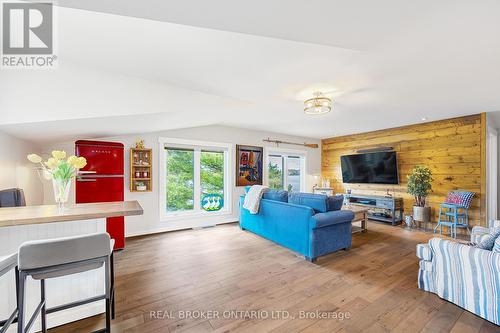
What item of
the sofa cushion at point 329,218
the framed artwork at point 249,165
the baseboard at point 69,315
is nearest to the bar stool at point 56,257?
the baseboard at point 69,315

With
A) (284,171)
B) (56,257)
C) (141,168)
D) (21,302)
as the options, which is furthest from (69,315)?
(284,171)

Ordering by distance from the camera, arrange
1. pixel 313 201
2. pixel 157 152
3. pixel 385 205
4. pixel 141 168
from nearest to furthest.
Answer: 1. pixel 313 201
2. pixel 141 168
3. pixel 157 152
4. pixel 385 205

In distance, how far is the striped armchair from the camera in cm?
175

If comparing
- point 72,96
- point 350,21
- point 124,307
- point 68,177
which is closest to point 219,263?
point 124,307

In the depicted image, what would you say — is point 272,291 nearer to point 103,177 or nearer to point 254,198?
point 254,198

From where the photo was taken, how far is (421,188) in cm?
432

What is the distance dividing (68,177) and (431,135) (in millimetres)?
6209

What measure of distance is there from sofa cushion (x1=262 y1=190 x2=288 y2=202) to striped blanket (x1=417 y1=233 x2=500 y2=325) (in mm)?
1824

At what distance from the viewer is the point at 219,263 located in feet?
9.41

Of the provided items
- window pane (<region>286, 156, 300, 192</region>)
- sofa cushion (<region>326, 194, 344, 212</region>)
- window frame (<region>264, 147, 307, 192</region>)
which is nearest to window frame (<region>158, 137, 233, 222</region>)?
window frame (<region>264, 147, 307, 192</region>)

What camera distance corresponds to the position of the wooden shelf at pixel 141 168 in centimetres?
386

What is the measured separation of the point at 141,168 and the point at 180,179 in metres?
0.83

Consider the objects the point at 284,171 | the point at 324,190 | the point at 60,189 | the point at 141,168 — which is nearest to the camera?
the point at 60,189

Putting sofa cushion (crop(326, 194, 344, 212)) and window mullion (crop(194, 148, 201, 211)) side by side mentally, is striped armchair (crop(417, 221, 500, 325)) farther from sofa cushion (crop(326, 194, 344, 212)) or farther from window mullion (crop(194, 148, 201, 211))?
window mullion (crop(194, 148, 201, 211))
